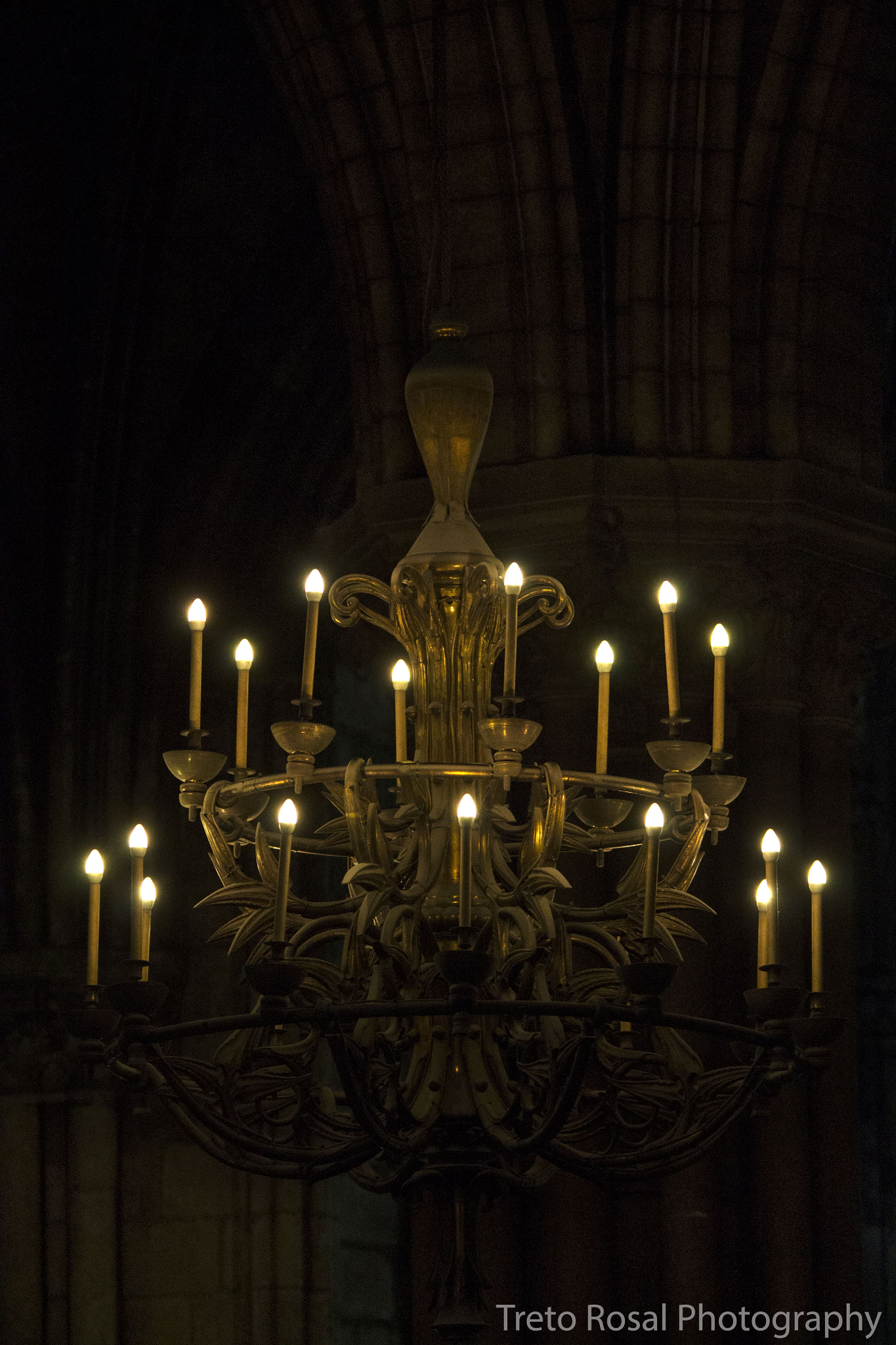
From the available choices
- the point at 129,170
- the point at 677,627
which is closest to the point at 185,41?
the point at 129,170

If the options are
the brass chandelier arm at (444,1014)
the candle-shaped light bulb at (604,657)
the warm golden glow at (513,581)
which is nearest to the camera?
the brass chandelier arm at (444,1014)

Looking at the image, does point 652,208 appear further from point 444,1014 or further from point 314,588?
point 444,1014

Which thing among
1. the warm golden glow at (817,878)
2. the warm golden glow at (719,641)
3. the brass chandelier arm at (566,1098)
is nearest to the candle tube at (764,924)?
the warm golden glow at (817,878)

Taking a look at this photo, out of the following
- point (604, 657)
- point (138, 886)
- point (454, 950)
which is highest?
point (604, 657)

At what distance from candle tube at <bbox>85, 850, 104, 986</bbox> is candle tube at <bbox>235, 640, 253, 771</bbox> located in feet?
1.26

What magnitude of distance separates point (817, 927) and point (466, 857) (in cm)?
81

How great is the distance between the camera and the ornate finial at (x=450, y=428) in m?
5.32

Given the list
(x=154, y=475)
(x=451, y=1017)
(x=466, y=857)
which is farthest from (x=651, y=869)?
(x=154, y=475)

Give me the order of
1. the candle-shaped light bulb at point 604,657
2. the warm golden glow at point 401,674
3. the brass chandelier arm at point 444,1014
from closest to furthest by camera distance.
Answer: the brass chandelier arm at point 444,1014 < the candle-shaped light bulb at point 604,657 < the warm golden glow at point 401,674

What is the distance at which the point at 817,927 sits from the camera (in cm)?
489

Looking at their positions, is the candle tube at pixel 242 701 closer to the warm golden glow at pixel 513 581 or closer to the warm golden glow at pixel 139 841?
the warm golden glow at pixel 139 841

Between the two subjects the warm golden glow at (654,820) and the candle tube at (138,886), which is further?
the candle tube at (138,886)

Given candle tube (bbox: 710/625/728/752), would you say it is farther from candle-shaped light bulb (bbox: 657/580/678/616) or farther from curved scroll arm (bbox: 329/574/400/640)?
curved scroll arm (bbox: 329/574/400/640)

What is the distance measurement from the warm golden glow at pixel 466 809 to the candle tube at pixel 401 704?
0.83 metres
